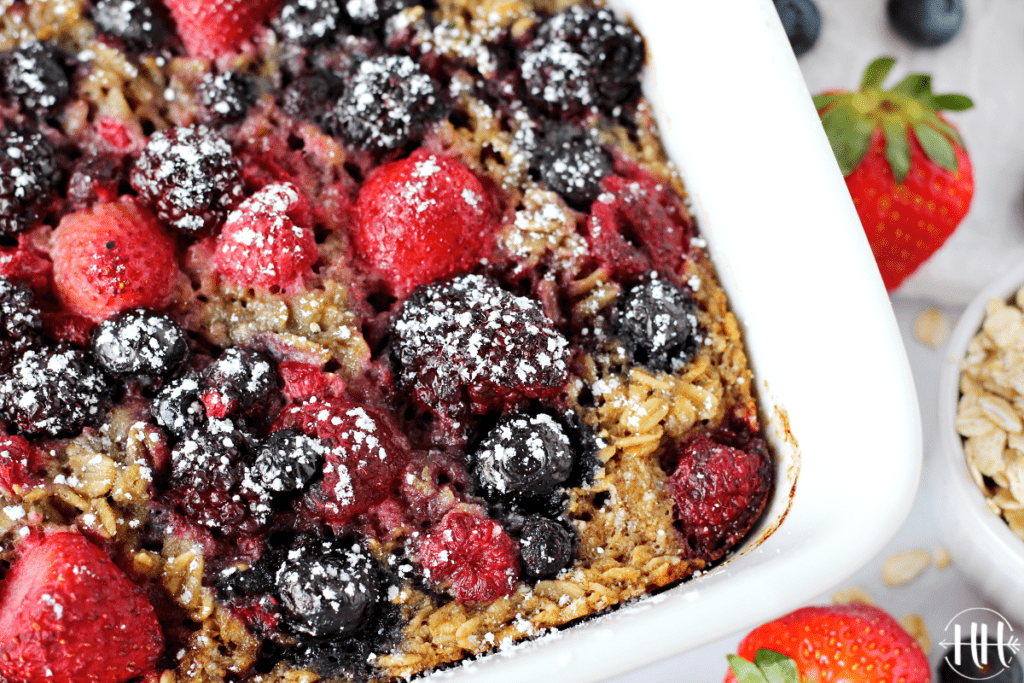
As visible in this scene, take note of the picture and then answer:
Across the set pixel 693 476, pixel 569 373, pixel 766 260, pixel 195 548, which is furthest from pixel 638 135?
pixel 195 548

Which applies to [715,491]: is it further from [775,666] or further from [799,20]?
[799,20]

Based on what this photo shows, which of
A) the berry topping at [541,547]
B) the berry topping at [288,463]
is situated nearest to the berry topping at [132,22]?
the berry topping at [288,463]

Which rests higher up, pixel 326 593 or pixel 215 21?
pixel 215 21

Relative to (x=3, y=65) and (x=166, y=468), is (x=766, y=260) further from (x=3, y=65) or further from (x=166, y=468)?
(x=3, y=65)

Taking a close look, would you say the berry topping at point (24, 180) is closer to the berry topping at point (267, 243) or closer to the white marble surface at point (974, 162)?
the berry topping at point (267, 243)

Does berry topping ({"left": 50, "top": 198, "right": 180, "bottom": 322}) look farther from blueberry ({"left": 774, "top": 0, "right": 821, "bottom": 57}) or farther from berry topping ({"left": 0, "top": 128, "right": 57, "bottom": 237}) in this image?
blueberry ({"left": 774, "top": 0, "right": 821, "bottom": 57})

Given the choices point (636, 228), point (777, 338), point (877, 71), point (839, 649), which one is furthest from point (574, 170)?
point (839, 649)

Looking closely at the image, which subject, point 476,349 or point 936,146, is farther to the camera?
point 936,146
